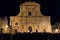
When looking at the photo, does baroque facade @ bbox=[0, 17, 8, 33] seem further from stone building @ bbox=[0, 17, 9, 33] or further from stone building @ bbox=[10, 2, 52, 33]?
stone building @ bbox=[10, 2, 52, 33]

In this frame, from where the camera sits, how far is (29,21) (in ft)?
154

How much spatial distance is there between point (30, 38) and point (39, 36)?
117 cm

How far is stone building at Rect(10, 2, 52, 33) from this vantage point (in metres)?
46.7

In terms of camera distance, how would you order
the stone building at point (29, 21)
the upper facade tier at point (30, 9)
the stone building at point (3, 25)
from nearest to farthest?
the stone building at point (3, 25)
the stone building at point (29, 21)
the upper facade tier at point (30, 9)

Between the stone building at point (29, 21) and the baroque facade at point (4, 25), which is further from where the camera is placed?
the stone building at point (29, 21)

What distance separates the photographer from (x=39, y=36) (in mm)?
22531

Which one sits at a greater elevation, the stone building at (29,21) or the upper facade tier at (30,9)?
the upper facade tier at (30,9)

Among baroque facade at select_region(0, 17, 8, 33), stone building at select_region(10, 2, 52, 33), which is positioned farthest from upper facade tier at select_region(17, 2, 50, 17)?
baroque facade at select_region(0, 17, 8, 33)

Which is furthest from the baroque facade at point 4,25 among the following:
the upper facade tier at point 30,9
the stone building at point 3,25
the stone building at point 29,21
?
the upper facade tier at point 30,9

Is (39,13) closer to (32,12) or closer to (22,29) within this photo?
(32,12)

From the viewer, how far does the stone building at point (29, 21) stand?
4672 centimetres

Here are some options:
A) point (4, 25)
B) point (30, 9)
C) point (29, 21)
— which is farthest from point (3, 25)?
point (30, 9)

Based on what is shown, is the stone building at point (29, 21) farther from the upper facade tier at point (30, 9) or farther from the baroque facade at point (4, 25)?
the baroque facade at point (4, 25)

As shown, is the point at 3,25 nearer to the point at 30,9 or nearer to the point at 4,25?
the point at 4,25
